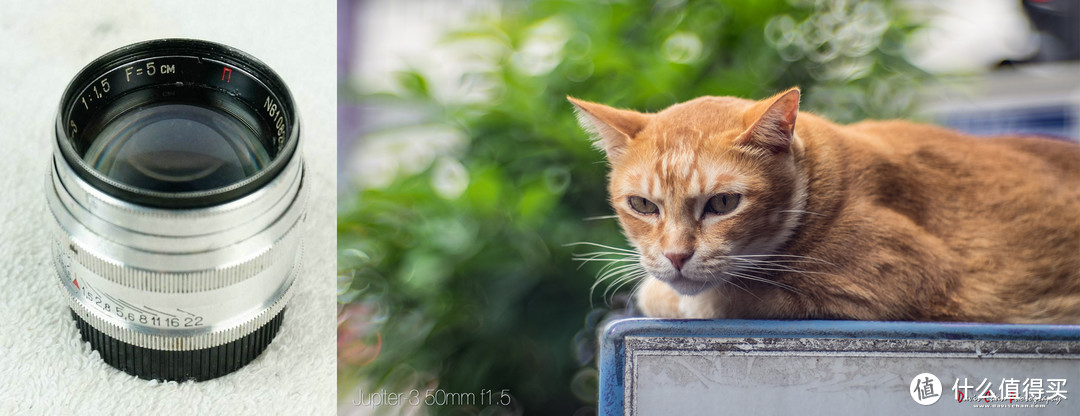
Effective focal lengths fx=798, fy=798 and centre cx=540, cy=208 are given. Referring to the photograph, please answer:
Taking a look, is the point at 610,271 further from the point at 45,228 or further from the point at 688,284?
the point at 45,228

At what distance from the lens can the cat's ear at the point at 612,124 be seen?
0.58 meters

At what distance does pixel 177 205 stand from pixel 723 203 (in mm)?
360

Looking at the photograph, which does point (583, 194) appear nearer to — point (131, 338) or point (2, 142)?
point (131, 338)

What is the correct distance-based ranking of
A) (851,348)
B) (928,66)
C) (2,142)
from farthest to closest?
(928,66), (2,142), (851,348)

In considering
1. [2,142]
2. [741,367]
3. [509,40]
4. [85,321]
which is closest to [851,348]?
[741,367]

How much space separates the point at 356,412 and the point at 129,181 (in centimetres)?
29

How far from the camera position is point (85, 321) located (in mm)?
609

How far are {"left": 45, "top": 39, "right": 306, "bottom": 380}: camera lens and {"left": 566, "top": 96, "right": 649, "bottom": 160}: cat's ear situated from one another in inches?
8.2

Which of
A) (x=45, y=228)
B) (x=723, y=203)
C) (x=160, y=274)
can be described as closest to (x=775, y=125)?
(x=723, y=203)

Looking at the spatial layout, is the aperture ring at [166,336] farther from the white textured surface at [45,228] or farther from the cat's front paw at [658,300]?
the cat's front paw at [658,300]

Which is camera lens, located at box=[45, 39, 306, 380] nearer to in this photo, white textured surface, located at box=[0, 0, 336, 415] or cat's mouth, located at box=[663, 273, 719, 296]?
white textured surface, located at box=[0, 0, 336, 415]

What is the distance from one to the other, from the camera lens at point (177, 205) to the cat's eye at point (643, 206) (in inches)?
9.5

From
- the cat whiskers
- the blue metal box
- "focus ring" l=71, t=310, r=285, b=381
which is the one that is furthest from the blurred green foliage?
the blue metal box

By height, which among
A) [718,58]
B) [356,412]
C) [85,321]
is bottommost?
[356,412]
